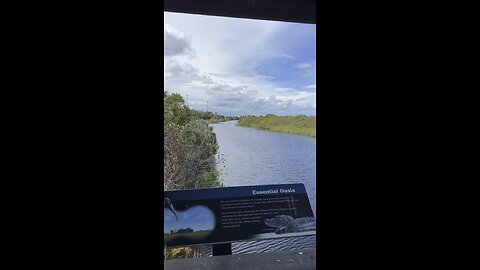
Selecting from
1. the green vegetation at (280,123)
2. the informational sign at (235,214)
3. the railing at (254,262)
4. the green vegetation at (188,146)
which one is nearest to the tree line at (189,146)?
the green vegetation at (188,146)

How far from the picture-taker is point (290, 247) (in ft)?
7.14

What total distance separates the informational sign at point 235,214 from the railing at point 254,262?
0.11 m

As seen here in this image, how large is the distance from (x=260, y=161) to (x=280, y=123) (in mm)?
380

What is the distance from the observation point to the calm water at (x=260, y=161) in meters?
2.36

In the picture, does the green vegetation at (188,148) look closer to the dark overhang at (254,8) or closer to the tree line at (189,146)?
the tree line at (189,146)

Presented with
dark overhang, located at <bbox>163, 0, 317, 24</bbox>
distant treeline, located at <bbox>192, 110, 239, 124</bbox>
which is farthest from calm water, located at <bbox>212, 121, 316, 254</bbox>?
dark overhang, located at <bbox>163, 0, 317, 24</bbox>

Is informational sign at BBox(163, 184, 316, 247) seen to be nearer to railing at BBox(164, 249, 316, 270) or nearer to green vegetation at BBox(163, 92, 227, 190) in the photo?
railing at BBox(164, 249, 316, 270)

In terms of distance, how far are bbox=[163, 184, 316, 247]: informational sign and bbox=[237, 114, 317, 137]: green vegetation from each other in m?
0.54

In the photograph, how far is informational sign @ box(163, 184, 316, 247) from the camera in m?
2.09
